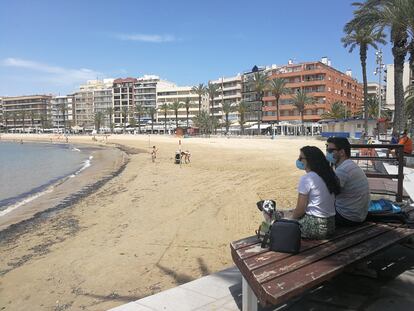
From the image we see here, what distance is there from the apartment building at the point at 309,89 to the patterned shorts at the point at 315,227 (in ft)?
284

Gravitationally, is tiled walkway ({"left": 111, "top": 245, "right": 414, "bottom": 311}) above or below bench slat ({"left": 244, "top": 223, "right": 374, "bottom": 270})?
below

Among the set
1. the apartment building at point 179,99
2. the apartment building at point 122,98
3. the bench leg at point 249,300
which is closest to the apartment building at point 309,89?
the apartment building at point 179,99

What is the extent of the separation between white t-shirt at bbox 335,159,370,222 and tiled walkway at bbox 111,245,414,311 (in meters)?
0.64

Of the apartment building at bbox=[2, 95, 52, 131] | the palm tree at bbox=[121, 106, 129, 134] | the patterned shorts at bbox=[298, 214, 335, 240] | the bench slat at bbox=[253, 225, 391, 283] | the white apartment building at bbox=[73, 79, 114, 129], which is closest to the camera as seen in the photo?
the bench slat at bbox=[253, 225, 391, 283]

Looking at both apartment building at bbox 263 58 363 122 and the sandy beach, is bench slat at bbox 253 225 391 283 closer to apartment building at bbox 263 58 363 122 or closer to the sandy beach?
the sandy beach

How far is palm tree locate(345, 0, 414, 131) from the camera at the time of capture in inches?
644

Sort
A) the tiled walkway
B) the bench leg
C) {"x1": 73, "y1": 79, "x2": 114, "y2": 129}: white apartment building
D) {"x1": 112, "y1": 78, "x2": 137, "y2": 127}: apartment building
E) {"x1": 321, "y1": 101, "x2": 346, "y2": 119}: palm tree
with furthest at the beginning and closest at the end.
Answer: {"x1": 73, "y1": 79, "x2": 114, "y2": 129}: white apartment building → {"x1": 112, "y1": 78, "x2": 137, "y2": 127}: apartment building → {"x1": 321, "y1": 101, "x2": 346, "y2": 119}: palm tree → the tiled walkway → the bench leg

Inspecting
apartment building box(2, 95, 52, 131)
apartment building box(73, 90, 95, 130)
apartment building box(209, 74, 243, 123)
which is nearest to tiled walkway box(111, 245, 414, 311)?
apartment building box(209, 74, 243, 123)

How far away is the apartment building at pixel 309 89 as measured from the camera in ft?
293

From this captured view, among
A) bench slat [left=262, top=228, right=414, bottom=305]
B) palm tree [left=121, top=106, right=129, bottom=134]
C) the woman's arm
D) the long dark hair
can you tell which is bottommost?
bench slat [left=262, top=228, right=414, bottom=305]

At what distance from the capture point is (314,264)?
3098 millimetres

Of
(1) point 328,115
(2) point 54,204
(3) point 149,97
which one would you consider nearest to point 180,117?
(3) point 149,97

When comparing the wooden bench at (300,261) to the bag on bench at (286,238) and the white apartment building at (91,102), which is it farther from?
the white apartment building at (91,102)

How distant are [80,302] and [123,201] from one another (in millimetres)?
8368
